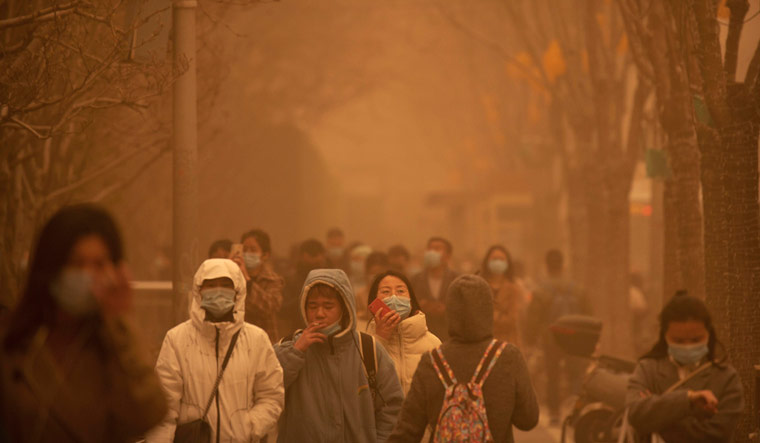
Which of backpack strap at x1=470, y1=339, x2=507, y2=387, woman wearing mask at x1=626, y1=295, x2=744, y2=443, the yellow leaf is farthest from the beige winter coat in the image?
the yellow leaf

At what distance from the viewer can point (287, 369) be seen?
22.3 feet

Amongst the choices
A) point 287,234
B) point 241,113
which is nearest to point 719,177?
point 241,113

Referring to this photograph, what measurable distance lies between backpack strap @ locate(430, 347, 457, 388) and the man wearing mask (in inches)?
253

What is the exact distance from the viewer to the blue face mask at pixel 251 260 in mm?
11383

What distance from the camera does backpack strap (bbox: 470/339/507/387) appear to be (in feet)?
18.9

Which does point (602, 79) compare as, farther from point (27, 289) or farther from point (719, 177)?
point (27, 289)

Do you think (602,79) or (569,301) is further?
(602,79)

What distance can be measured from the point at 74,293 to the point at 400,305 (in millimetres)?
4358

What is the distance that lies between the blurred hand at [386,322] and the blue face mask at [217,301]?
3.44 feet

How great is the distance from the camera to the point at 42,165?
559 inches

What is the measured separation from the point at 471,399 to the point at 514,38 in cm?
3010

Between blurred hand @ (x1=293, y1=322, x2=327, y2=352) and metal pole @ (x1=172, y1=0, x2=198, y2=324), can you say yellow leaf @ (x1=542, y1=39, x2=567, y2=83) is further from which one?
blurred hand @ (x1=293, y1=322, x2=327, y2=352)

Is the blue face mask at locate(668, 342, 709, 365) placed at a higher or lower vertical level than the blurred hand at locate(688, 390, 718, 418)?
higher

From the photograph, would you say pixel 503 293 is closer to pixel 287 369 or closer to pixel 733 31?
pixel 733 31
